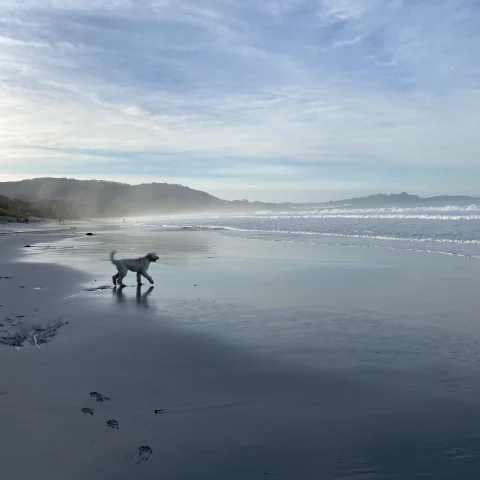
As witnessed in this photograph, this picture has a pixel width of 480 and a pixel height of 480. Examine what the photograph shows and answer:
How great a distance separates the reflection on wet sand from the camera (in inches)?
363

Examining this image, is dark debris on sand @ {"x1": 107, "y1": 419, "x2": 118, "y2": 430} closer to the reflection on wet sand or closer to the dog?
the reflection on wet sand

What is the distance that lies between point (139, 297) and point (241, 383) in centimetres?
544

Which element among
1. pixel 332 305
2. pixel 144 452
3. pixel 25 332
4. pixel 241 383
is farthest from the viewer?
pixel 332 305

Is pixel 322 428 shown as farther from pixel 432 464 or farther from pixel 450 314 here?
pixel 450 314

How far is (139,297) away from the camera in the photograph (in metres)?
9.96

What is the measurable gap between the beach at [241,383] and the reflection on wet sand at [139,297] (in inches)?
1.6

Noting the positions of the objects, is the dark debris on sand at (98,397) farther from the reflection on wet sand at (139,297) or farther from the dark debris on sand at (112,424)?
the reflection on wet sand at (139,297)

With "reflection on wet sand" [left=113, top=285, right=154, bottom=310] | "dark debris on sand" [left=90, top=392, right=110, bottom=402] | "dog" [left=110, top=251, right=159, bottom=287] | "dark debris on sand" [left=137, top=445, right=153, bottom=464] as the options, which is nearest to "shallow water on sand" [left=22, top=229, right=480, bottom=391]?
"reflection on wet sand" [left=113, top=285, right=154, bottom=310]

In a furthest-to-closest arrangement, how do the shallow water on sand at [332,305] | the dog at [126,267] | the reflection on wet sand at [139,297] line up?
1. the dog at [126,267]
2. the reflection on wet sand at [139,297]
3. the shallow water on sand at [332,305]

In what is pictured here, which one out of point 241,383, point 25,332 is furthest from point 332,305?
point 25,332

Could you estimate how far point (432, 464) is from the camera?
3.37 meters

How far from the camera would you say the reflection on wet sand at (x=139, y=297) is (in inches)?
363

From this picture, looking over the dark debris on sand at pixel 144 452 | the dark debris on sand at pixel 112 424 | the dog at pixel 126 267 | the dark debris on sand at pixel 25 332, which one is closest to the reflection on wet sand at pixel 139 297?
the dog at pixel 126 267

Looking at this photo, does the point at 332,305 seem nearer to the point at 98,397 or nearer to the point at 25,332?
the point at 25,332
